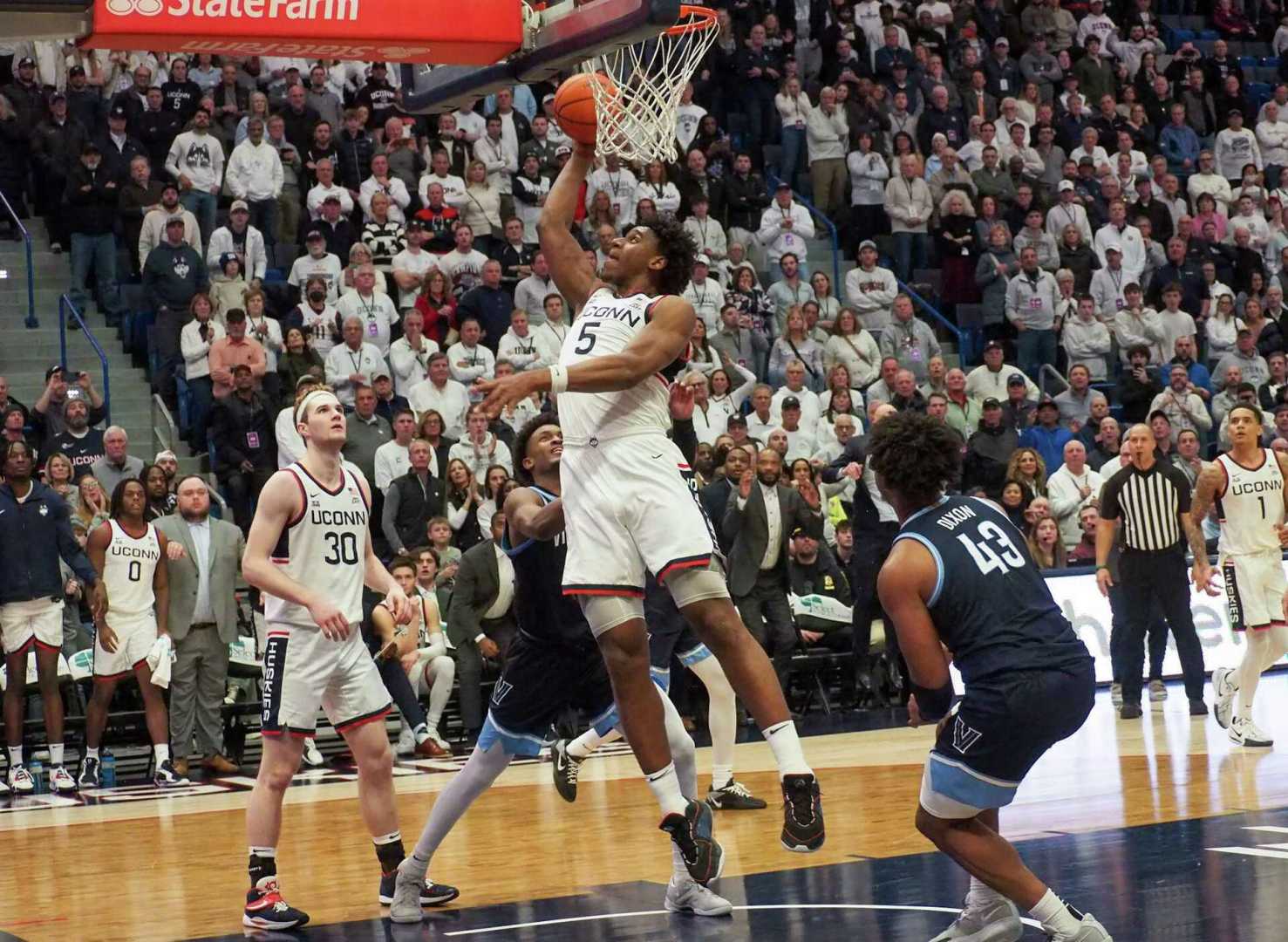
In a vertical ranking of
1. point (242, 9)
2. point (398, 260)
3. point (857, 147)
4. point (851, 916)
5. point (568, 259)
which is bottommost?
point (851, 916)

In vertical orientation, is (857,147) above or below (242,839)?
above

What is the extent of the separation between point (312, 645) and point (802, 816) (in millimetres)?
2048

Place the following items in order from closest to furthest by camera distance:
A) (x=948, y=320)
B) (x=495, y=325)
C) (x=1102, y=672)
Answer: (x=1102, y=672) < (x=495, y=325) < (x=948, y=320)

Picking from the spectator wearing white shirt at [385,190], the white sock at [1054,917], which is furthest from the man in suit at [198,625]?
the white sock at [1054,917]

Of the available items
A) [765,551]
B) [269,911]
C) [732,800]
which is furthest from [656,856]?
[765,551]

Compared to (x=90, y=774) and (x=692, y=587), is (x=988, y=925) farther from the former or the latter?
(x=90, y=774)

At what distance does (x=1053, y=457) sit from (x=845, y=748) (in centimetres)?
594

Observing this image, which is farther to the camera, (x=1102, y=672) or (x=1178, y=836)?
(x=1102, y=672)

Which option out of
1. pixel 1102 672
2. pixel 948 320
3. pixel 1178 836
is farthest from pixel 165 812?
pixel 948 320

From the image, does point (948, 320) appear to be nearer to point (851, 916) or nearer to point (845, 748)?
point (845, 748)

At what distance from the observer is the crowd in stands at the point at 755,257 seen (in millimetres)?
14094

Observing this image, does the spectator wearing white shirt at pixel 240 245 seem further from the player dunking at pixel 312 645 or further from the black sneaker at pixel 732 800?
the player dunking at pixel 312 645

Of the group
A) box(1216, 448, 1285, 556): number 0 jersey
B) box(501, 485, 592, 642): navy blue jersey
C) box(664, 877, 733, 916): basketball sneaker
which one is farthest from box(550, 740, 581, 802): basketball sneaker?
box(1216, 448, 1285, 556): number 0 jersey

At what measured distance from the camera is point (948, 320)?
19.2m
